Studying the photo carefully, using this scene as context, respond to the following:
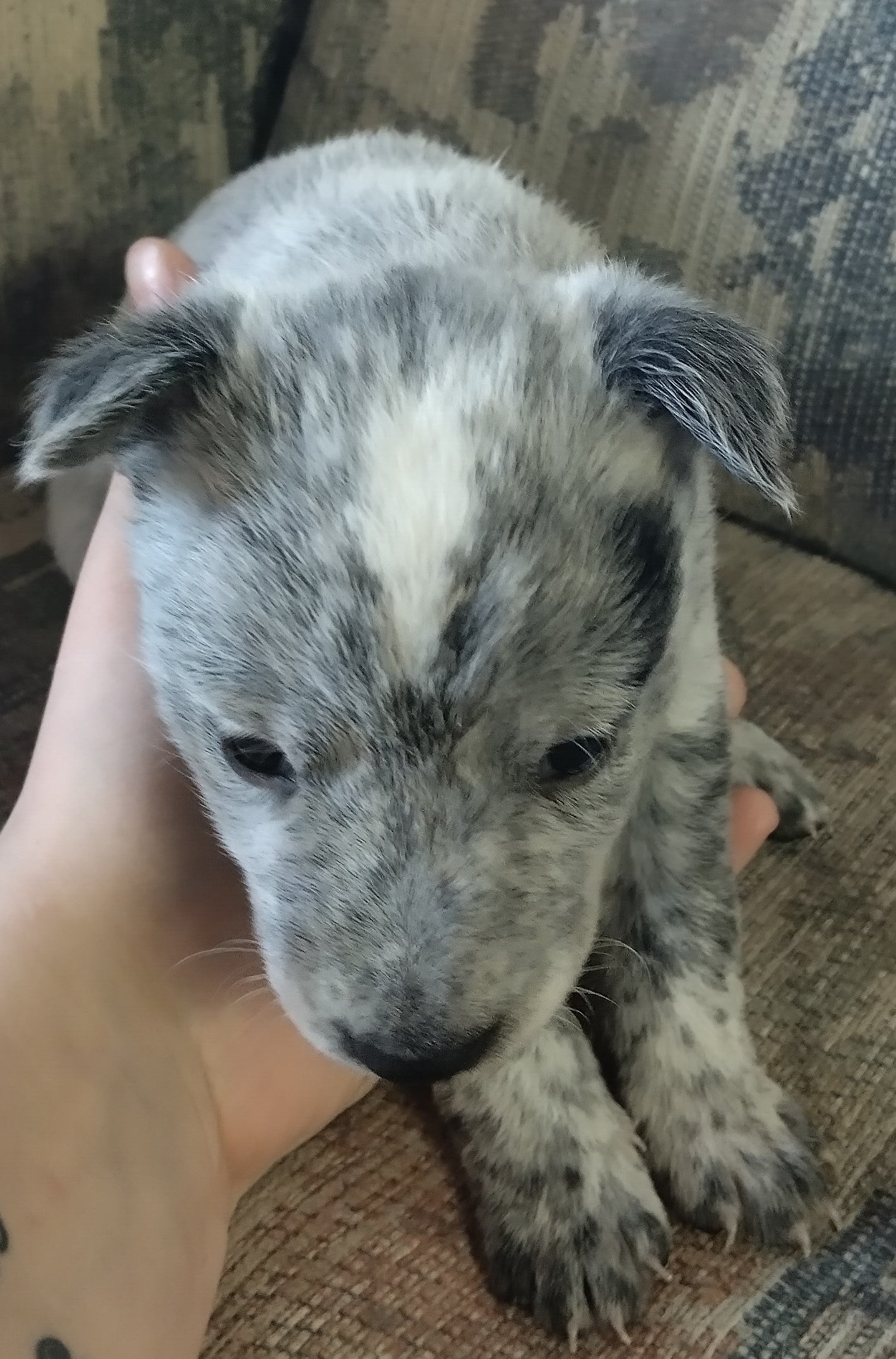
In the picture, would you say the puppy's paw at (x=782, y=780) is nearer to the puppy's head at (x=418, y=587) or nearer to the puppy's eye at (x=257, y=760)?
the puppy's head at (x=418, y=587)

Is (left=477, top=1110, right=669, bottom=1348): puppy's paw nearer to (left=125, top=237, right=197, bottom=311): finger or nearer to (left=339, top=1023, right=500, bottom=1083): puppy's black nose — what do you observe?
(left=339, top=1023, right=500, bottom=1083): puppy's black nose

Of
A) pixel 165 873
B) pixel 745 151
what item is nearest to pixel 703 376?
pixel 165 873

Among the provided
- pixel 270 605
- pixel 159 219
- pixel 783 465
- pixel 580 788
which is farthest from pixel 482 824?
pixel 159 219

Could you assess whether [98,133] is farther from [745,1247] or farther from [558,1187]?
[745,1247]

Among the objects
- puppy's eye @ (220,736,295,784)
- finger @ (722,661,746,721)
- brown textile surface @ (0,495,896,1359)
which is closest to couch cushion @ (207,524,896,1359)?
brown textile surface @ (0,495,896,1359)

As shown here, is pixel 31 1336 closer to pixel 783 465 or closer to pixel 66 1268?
pixel 66 1268
